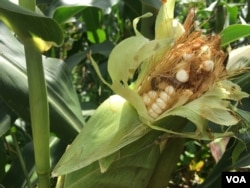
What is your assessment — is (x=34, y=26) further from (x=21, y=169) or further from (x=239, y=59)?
(x=21, y=169)

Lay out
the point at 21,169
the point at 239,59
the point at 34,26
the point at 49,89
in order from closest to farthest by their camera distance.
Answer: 1. the point at 34,26
2. the point at 239,59
3. the point at 49,89
4. the point at 21,169

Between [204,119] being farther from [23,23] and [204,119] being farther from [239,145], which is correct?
[23,23]

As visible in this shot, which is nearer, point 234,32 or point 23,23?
point 23,23

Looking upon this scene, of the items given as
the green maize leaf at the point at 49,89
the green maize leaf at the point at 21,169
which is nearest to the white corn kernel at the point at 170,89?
the green maize leaf at the point at 49,89

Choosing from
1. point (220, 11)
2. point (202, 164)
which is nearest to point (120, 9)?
point (220, 11)

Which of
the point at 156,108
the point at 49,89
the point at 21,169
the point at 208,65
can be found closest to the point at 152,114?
the point at 156,108

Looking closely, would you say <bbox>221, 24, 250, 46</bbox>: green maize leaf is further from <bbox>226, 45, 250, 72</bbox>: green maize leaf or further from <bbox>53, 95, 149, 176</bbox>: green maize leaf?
<bbox>53, 95, 149, 176</bbox>: green maize leaf
